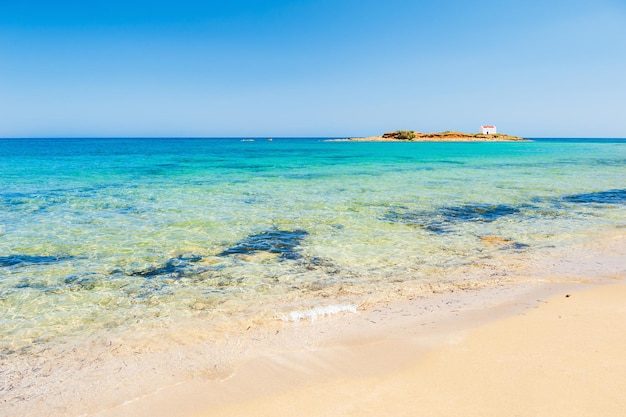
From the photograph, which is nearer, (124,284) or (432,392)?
(432,392)

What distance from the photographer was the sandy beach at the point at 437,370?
3.29m

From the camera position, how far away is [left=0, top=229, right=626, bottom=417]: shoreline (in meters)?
3.51

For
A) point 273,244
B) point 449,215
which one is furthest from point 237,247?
point 449,215

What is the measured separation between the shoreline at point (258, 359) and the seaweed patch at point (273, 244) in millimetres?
2976

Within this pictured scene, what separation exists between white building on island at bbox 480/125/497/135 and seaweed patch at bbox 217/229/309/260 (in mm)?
131677

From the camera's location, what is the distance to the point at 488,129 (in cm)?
12681

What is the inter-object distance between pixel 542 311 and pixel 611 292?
57.0 inches

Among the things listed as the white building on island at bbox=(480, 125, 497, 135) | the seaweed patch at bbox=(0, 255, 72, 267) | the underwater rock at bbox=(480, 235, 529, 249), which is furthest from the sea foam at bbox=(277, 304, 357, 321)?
the white building on island at bbox=(480, 125, 497, 135)

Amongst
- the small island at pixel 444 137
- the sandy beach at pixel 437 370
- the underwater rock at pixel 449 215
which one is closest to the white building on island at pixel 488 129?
the small island at pixel 444 137

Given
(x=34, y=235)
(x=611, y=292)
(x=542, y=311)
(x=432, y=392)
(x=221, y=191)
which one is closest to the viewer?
(x=432, y=392)

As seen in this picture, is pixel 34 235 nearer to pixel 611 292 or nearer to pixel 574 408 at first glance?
pixel 574 408

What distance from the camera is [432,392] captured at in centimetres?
345

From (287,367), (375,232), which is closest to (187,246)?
(375,232)

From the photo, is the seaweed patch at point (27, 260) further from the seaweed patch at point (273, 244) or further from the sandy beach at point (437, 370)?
the sandy beach at point (437, 370)
